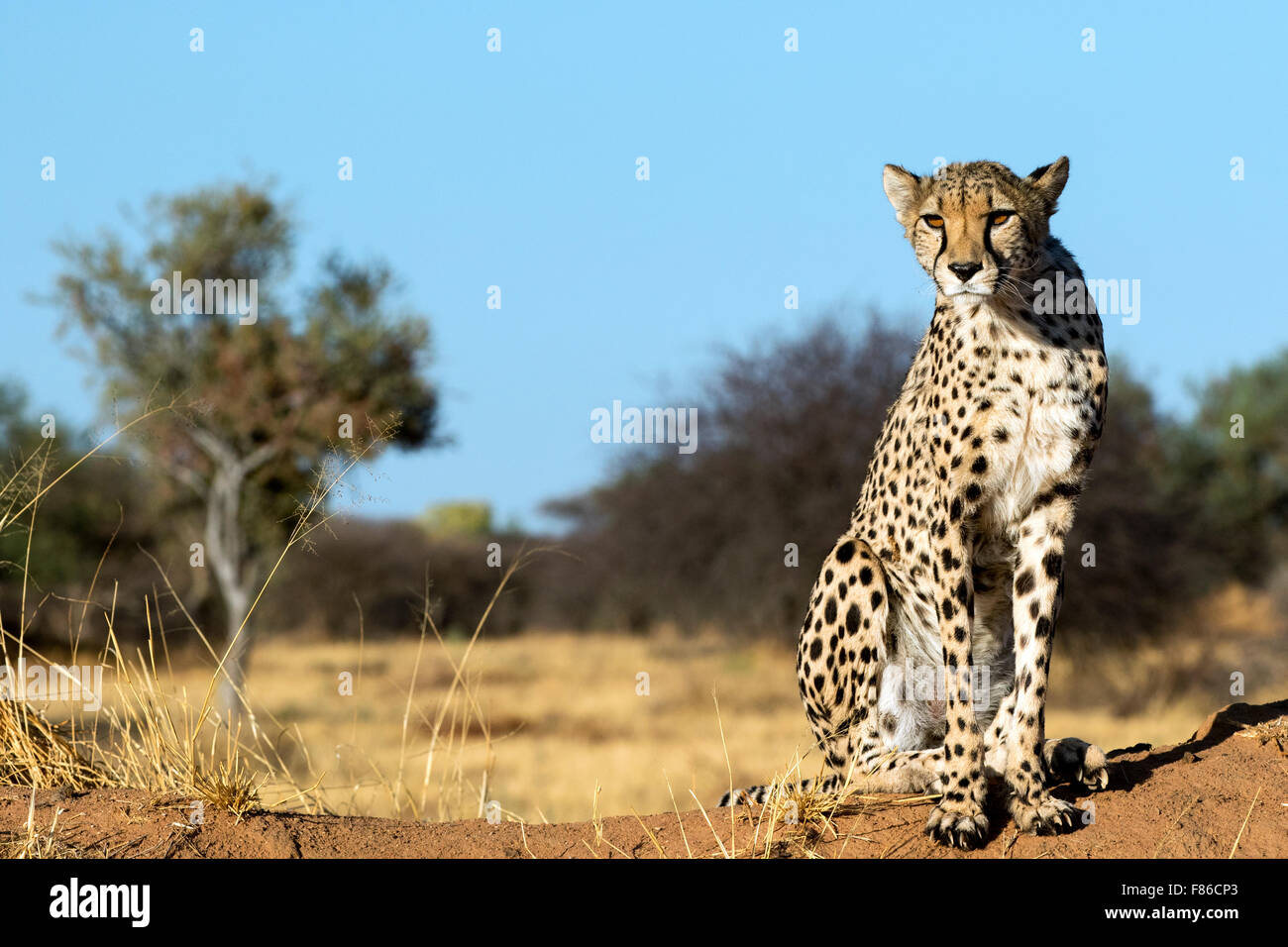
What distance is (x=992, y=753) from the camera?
4.00 meters

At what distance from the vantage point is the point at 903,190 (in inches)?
165

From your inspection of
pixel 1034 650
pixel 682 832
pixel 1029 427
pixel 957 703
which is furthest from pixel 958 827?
pixel 1029 427

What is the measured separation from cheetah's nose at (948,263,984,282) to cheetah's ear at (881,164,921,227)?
35 cm

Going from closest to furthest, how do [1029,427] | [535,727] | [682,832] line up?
[682,832] < [1029,427] < [535,727]

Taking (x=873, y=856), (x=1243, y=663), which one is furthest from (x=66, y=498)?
(x=873, y=856)

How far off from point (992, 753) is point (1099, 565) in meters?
13.7

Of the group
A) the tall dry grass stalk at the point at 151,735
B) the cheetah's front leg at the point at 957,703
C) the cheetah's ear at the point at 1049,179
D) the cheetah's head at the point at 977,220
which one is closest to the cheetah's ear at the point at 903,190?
the cheetah's head at the point at 977,220

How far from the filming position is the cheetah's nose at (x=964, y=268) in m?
3.86

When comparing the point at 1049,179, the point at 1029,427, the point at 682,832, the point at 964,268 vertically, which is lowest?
the point at 682,832

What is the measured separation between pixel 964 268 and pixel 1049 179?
1.70 feet

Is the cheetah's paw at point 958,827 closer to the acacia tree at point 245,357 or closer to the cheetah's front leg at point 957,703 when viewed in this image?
the cheetah's front leg at point 957,703

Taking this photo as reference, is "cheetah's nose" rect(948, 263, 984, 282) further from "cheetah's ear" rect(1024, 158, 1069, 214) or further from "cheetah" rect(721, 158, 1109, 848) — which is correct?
"cheetah's ear" rect(1024, 158, 1069, 214)

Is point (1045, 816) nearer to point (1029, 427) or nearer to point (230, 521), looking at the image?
point (1029, 427)
